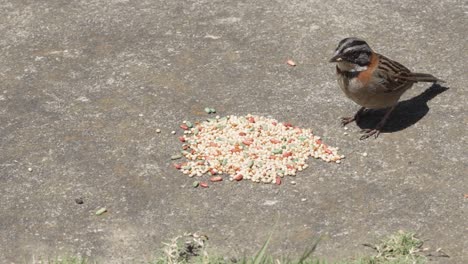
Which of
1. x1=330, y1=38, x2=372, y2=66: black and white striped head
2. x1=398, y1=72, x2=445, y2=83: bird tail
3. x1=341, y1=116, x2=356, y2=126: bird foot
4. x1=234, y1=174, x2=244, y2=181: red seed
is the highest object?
x1=330, y1=38, x2=372, y2=66: black and white striped head

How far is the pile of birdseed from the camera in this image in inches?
298

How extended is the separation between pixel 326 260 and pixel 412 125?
7.09 feet

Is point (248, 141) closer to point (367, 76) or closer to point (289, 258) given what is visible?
point (367, 76)

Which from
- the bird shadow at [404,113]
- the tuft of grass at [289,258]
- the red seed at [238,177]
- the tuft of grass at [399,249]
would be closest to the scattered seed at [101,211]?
the tuft of grass at [289,258]

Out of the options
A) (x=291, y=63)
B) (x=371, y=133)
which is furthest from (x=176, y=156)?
(x=291, y=63)

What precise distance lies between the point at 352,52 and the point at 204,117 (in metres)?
1.49

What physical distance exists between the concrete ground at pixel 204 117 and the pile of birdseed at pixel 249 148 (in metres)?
0.13

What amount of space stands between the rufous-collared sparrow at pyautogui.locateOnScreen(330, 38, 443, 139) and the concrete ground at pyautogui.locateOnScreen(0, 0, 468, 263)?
317 millimetres

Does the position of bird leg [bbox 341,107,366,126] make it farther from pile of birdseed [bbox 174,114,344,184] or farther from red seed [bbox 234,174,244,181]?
red seed [bbox 234,174,244,181]

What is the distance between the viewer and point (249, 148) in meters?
7.83

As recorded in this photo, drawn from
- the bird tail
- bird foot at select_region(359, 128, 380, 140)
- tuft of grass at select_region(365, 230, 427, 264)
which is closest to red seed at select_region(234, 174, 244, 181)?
bird foot at select_region(359, 128, 380, 140)

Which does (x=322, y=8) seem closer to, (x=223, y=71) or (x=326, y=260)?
(x=223, y=71)

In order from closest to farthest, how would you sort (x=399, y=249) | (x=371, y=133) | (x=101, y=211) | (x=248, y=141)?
(x=399, y=249)
(x=101, y=211)
(x=248, y=141)
(x=371, y=133)

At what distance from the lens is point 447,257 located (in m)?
6.55
